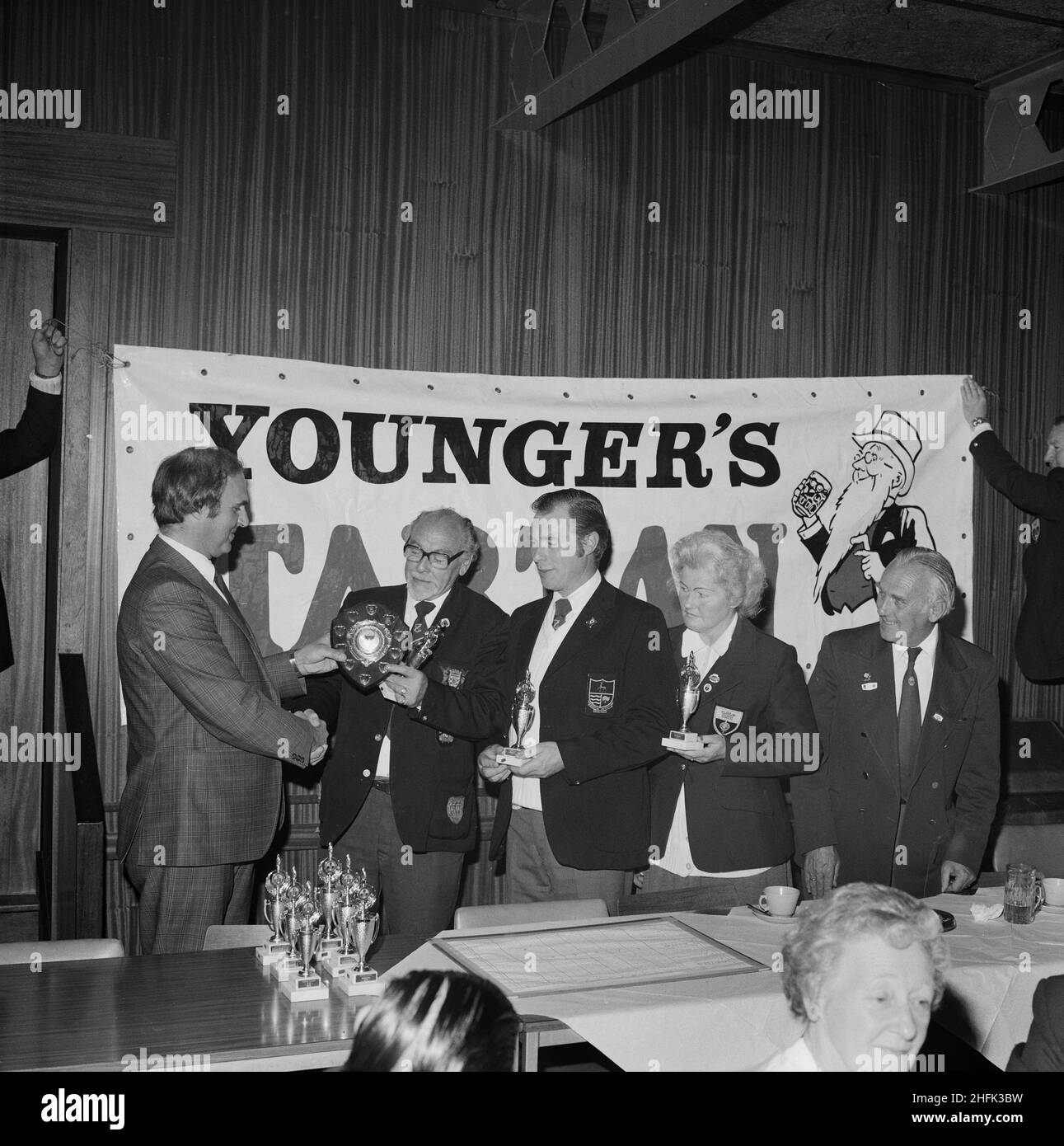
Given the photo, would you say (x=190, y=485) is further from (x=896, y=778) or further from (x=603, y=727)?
(x=896, y=778)

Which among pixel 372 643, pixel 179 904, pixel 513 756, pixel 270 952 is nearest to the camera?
pixel 270 952

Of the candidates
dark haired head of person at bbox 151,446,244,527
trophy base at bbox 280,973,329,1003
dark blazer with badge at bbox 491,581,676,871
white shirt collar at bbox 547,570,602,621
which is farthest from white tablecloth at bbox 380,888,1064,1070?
dark haired head of person at bbox 151,446,244,527

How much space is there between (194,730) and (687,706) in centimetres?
150

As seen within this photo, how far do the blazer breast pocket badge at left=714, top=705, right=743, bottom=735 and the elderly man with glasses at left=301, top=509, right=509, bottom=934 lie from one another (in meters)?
0.70

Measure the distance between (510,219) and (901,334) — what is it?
2007 millimetres

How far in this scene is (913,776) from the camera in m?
4.02

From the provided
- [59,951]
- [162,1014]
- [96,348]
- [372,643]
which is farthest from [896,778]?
[96,348]

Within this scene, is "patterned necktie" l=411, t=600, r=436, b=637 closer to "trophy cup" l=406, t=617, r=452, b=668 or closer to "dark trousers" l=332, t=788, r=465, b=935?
"trophy cup" l=406, t=617, r=452, b=668

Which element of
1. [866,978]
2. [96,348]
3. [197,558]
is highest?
[96,348]

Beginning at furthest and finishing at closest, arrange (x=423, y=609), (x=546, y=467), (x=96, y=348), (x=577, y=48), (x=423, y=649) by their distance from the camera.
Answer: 1. (x=546, y=467)
2. (x=577, y=48)
3. (x=96, y=348)
4. (x=423, y=609)
5. (x=423, y=649)

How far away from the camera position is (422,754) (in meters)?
3.97

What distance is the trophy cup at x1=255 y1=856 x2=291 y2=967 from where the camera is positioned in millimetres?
2816
